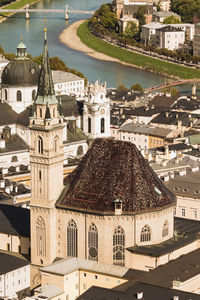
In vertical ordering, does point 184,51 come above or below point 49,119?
below

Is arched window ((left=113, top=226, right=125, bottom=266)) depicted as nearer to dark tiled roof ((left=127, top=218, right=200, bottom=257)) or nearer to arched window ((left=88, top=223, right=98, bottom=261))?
dark tiled roof ((left=127, top=218, right=200, bottom=257))

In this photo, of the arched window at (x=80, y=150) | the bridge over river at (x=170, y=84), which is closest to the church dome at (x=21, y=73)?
the arched window at (x=80, y=150)

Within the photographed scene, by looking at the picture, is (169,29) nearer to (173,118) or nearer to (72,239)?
(173,118)

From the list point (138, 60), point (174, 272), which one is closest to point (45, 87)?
point (174, 272)

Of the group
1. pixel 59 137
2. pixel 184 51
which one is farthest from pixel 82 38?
pixel 59 137

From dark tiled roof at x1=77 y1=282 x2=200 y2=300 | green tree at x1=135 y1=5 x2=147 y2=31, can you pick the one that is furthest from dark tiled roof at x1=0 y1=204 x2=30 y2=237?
green tree at x1=135 y1=5 x2=147 y2=31

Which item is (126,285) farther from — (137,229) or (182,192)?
(182,192)

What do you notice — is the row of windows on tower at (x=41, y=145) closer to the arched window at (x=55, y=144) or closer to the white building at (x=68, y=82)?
the arched window at (x=55, y=144)
